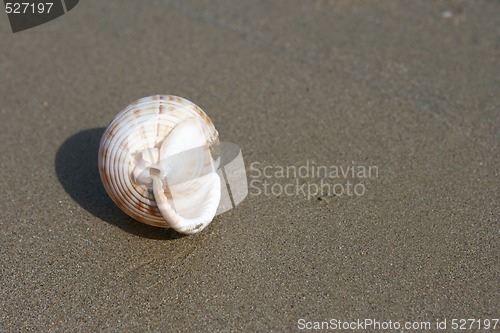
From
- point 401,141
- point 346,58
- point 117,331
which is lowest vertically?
point 117,331

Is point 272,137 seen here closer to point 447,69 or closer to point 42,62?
point 447,69

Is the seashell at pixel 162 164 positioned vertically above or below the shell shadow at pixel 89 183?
above

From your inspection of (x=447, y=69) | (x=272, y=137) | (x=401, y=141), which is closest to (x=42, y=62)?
(x=272, y=137)

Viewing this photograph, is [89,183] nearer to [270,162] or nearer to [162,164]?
[162,164]

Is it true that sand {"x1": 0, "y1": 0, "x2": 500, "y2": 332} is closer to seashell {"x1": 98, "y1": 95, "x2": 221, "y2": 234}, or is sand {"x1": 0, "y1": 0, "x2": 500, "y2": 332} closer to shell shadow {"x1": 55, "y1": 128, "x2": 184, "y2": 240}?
shell shadow {"x1": 55, "y1": 128, "x2": 184, "y2": 240}

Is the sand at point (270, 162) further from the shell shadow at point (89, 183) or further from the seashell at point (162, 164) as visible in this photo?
the seashell at point (162, 164)

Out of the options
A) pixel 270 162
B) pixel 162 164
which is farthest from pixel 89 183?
pixel 270 162

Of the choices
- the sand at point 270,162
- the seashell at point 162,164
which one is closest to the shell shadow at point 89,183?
the sand at point 270,162
